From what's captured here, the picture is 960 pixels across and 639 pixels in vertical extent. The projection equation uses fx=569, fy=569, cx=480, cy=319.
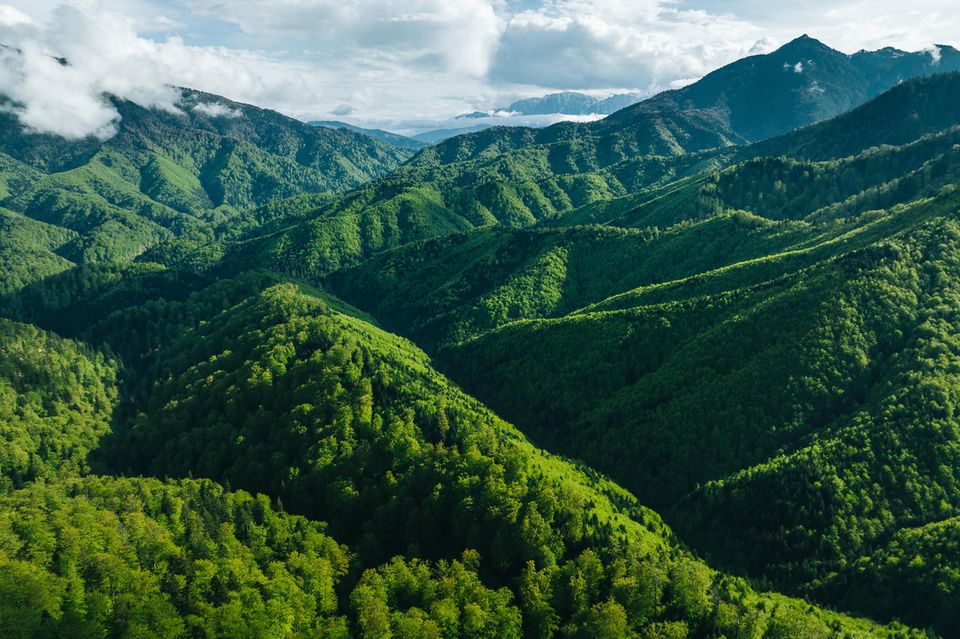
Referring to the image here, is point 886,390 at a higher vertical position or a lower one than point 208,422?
lower

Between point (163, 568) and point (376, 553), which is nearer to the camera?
point (163, 568)

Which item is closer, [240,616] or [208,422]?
[240,616]

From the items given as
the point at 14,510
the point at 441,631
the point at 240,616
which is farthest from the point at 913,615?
the point at 14,510

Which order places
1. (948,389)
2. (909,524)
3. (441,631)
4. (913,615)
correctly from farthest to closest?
(948,389), (909,524), (913,615), (441,631)

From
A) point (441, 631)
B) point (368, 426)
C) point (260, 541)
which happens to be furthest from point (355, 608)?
point (368, 426)

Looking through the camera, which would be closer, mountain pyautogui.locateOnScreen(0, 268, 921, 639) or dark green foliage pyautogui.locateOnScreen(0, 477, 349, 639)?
dark green foliage pyautogui.locateOnScreen(0, 477, 349, 639)

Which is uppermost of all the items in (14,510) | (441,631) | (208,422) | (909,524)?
(208,422)

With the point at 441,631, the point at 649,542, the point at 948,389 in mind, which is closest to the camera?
the point at 441,631

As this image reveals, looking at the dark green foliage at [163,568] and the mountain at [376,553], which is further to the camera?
the mountain at [376,553]

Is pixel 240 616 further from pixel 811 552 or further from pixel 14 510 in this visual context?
pixel 811 552

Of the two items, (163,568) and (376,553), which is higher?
(163,568)
